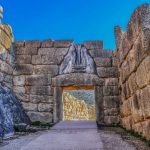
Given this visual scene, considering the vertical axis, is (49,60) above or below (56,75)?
above

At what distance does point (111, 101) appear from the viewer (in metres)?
7.70

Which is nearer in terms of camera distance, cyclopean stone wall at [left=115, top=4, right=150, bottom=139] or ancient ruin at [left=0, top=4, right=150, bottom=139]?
cyclopean stone wall at [left=115, top=4, right=150, bottom=139]

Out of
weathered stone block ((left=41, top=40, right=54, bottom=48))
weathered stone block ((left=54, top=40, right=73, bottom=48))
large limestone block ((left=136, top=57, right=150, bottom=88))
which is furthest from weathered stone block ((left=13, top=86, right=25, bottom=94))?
large limestone block ((left=136, top=57, right=150, bottom=88))

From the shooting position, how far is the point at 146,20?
4.39m

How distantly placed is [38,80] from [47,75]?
34 cm

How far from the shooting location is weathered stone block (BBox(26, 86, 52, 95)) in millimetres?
7887

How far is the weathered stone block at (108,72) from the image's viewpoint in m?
7.92

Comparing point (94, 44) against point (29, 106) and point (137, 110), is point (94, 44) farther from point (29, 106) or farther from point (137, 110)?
point (137, 110)

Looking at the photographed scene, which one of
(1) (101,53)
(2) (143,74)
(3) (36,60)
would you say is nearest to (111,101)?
(1) (101,53)

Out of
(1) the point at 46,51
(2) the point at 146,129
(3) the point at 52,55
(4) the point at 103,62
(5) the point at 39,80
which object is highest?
(1) the point at 46,51

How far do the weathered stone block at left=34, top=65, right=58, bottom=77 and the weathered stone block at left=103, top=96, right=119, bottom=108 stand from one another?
189cm

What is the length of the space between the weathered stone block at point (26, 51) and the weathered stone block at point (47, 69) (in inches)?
21.7

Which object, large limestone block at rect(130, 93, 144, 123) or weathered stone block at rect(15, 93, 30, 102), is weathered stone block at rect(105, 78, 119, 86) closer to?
large limestone block at rect(130, 93, 144, 123)

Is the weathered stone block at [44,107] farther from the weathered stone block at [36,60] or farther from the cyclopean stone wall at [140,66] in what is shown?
the cyclopean stone wall at [140,66]
